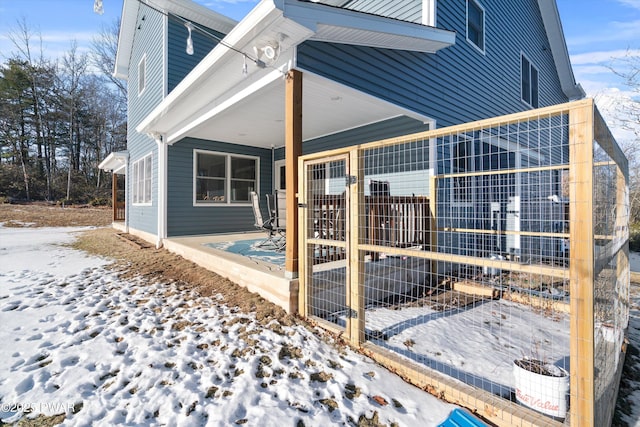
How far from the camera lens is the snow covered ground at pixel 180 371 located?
5.69 ft

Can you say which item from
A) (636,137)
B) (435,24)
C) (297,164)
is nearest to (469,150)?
(435,24)

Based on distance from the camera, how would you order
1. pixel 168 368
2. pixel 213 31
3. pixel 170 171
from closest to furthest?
pixel 168 368 < pixel 170 171 < pixel 213 31

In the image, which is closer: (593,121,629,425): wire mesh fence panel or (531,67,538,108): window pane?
(593,121,629,425): wire mesh fence panel

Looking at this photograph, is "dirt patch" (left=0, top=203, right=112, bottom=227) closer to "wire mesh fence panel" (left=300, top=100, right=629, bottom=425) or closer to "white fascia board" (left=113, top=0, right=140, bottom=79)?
"white fascia board" (left=113, top=0, right=140, bottom=79)

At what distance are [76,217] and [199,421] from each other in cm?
1724

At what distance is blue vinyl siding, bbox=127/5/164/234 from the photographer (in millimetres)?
7117

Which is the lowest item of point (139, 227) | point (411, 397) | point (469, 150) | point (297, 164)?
point (411, 397)

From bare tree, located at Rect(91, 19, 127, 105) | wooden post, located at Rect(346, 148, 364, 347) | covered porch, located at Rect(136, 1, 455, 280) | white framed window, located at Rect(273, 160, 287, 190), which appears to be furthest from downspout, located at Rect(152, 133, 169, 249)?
bare tree, located at Rect(91, 19, 127, 105)

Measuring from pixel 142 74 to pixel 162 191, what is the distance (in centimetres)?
452

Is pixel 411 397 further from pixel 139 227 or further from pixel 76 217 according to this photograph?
pixel 76 217

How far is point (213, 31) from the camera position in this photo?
7.41 metres

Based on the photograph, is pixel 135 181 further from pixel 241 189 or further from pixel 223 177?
pixel 241 189

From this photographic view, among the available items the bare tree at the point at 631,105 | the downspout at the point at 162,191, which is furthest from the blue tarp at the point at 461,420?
the bare tree at the point at 631,105

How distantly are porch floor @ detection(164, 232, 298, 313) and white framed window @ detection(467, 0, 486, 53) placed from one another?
6.60 metres
